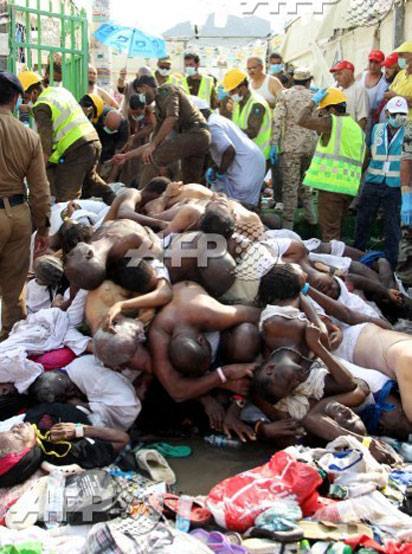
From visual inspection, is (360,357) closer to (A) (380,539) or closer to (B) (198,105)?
(A) (380,539)

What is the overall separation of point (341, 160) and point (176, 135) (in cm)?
156

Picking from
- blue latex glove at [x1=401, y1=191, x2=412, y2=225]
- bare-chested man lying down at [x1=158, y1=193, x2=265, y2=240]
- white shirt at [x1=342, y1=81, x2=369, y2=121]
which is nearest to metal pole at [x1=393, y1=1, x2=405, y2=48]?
white shirt at [x1=342, y1=81, x2=369, y2=121]

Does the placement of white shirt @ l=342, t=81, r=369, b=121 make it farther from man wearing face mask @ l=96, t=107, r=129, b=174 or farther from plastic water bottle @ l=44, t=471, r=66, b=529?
plastic water bottle @ l=44, t=471, r=66, b=529

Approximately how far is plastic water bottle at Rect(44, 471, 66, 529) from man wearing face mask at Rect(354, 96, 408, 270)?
161 inches

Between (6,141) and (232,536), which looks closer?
(232,536)

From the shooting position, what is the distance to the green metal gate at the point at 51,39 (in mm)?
7535

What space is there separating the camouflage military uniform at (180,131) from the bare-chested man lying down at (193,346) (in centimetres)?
292

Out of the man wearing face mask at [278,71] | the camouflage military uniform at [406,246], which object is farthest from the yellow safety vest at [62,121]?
the man wearing face mask at [278,71]

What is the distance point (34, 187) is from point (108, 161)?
309 cm

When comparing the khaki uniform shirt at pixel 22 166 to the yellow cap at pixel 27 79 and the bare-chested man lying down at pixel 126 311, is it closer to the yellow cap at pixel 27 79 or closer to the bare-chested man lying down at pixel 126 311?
the bare-chested man lying down at pixel 126 311

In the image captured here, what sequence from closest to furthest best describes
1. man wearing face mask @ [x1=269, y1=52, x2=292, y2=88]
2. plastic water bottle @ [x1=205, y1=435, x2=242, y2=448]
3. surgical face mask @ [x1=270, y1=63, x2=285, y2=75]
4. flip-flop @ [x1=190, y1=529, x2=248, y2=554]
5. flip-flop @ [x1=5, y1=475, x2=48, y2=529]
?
flip-flop @ [x1=190, y1=529, x2=248, y2=554] < flip-flop @ [x1=5, y1=475, x2=48, y2=529] < plastic water bottle @ [x1=205, y1=435, x2=242, y2=448] < man wearing face mask @ [x1=269, y1=52, x2=292, y2=88] < surgical face mask @ [x1=270, y1=63, x2=285, y2=75]

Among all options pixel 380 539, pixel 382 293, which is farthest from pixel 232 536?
pixel 382 293

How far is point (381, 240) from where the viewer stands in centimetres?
703

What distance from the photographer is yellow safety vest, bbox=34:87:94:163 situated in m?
6.43
